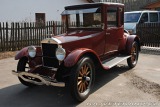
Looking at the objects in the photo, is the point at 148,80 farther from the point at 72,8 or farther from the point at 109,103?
the point at 72,8

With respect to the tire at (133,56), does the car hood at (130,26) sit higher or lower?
higher

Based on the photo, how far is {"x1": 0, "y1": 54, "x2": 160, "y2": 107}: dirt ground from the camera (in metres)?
5.10

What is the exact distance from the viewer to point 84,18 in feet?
22.0

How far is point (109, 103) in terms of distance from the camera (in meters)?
5.05

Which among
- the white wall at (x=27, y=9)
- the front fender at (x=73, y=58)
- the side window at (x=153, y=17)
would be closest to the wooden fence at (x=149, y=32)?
the side window at (x=153, y=17)

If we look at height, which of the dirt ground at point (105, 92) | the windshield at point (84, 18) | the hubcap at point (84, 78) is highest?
the windshield at point (84, 18)

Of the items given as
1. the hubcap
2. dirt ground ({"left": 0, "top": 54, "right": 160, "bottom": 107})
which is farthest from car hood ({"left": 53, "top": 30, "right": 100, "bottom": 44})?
dirt ground ({"left": 0, "top": 54, "right": 160, "bottom": 107})

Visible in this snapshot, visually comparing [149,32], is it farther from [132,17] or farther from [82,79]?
[82,79]

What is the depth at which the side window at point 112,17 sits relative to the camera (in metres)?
6.73

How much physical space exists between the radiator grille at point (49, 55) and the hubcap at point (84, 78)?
65 cm

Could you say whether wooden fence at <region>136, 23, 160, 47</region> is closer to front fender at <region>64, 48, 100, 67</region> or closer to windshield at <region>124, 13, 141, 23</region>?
windshield at <region>124, 13, 141, 23</region>

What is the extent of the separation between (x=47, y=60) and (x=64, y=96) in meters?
0.91

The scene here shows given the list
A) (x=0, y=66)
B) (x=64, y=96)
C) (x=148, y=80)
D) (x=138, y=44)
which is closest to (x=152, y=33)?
(x=138, y=44)

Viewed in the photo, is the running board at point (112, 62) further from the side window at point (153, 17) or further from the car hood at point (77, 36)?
the side window at point (153, 17)
